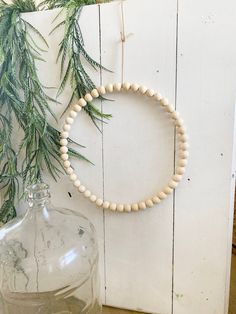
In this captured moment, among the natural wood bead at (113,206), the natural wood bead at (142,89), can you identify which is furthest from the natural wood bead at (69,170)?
the natural wood bead at (142,89)

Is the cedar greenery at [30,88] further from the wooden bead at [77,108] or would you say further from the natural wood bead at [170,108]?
the natural wood bead at [170,108]

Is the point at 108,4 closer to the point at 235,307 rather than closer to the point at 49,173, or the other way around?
the point at 49,173

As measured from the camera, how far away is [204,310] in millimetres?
669

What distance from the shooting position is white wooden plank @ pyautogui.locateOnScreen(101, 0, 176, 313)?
586mm

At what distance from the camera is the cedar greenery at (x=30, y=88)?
62cm

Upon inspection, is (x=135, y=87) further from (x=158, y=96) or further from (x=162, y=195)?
(x=162, y=195)

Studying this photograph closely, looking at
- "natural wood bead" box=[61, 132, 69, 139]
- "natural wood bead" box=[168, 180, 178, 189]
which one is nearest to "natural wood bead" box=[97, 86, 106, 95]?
"natural wood bead" box=[61, 132, 69, 139]

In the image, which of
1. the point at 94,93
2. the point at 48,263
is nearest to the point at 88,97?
the point at 94,93

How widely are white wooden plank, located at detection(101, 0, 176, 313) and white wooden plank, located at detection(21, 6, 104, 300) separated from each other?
16 millimetres

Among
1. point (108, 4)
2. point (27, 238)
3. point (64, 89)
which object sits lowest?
point (27, 238)

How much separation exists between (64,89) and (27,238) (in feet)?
1.00

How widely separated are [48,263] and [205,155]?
0.38 m

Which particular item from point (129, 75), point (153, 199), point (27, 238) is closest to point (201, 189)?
point (153, 199)

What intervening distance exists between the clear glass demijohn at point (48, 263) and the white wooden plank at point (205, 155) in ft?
0.61
